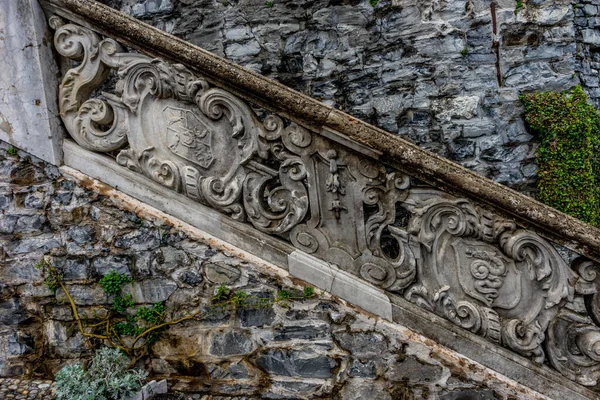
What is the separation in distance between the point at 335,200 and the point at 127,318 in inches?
51.3

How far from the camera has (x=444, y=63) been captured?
5.75 metres

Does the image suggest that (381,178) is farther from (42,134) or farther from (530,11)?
(530,11)

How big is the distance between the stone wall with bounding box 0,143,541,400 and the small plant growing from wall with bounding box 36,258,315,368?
40mm

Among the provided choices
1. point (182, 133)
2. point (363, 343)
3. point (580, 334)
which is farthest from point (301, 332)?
point (580, 334)

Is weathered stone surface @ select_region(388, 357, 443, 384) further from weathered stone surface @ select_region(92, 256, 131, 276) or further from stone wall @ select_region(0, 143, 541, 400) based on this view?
weathered stone surface @ select_region(92, 256, 131, 276)

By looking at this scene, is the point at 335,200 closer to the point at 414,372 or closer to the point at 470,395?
the point at 414,372

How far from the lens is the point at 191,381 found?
286cm

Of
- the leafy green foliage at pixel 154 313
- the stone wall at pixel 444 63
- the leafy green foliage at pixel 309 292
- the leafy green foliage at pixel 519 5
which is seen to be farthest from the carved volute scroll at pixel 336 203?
the leafy green foliage at pixel 519 5

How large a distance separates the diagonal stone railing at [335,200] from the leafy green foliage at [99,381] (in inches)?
33.0

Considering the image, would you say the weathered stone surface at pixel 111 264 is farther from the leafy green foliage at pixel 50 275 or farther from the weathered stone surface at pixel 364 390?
the weathered stone surface at pixel 364 390

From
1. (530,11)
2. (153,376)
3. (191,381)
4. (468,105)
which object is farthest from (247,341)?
(530,11)

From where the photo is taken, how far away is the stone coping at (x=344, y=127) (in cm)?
255

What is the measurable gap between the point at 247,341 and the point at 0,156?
1.77 m

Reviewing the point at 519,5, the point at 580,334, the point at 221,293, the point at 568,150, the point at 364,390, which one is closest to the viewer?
the point at 580,334
